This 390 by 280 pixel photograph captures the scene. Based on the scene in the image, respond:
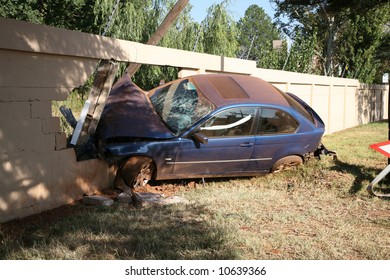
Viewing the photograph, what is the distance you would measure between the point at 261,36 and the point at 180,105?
2481 cm

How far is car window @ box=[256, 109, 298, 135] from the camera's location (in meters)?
7.73

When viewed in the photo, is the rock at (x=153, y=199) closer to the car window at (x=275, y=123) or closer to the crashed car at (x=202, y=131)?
the crashed car at (x=202, y=131)

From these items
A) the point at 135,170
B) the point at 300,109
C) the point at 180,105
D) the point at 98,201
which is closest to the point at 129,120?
the point at 135,170

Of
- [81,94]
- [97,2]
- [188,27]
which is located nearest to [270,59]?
[188,27]

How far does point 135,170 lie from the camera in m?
6.88

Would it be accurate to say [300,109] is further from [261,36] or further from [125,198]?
[261,36]

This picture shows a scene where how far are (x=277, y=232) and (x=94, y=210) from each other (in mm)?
2248

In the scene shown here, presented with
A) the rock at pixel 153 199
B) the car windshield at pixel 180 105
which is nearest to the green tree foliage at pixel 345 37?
the car windshield at pixel 180 105

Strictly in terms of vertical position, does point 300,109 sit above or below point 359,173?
above

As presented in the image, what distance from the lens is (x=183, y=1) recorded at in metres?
10.8

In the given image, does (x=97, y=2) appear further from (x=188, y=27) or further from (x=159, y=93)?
(x=159, y=93)

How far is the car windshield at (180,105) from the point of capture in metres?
7.34

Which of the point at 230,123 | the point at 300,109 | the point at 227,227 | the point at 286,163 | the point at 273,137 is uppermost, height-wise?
the point at 300,109

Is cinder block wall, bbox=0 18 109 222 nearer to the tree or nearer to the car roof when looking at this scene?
the car roof
